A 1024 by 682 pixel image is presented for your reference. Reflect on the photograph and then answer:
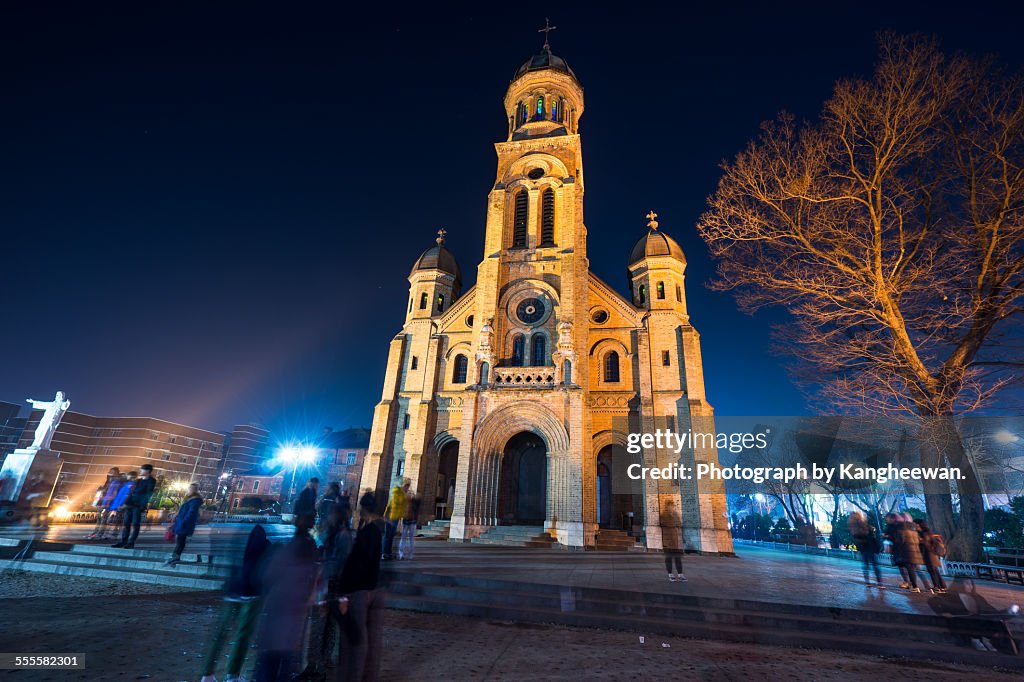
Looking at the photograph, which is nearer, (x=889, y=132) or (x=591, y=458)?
(x=889, y=132)

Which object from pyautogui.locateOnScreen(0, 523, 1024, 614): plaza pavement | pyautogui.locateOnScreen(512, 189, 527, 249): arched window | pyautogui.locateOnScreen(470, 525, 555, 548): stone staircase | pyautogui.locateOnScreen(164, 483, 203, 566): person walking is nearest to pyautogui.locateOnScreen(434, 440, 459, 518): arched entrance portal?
pyautogui.locateOnScreen(470, 525, 555, 548): stone staircase

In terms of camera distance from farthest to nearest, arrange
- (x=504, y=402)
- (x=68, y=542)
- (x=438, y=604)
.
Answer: (x=504, y=402)
(x=68, y=542)
(x=438, y=604)

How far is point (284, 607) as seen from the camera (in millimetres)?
3406

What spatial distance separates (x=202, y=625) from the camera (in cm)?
591

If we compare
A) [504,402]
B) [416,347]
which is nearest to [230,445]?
[416,347]

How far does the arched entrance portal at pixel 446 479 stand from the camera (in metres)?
21.9

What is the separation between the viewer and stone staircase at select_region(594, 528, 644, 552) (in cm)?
1802

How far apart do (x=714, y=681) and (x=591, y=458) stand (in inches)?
622

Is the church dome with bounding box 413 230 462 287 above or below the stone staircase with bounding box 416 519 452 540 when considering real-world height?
above

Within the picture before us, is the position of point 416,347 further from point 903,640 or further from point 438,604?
point 903,640

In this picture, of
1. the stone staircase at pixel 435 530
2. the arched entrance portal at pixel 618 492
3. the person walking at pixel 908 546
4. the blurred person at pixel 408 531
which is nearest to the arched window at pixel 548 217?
the arched entrance portal at pixel 618 492

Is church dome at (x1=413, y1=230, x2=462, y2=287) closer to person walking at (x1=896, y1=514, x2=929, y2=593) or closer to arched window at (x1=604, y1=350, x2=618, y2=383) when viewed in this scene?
arched window at (x1=604, y1=350, x2=618, y2=383)

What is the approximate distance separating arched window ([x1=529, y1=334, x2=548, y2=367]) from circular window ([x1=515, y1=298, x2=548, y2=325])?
91cm

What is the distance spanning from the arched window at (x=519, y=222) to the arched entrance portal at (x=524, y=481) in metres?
10.7
